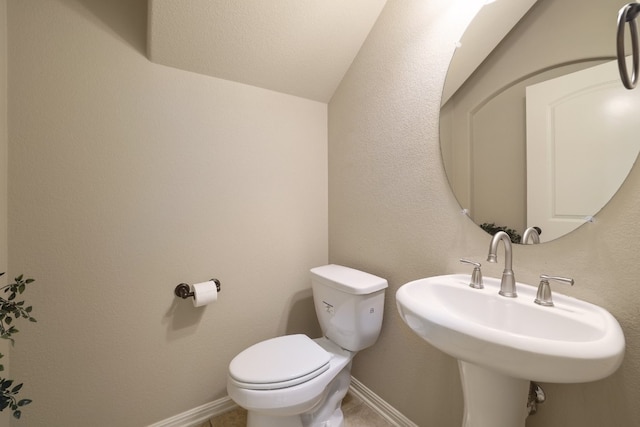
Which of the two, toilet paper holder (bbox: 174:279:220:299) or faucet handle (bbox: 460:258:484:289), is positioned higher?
faucet handle (bbox: 460:258:484:289)

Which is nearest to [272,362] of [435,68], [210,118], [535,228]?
[535,228]

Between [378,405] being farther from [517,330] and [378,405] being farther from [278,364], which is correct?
[517,330]

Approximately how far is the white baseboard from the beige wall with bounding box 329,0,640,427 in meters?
0.05

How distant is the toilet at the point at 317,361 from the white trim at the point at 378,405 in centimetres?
23

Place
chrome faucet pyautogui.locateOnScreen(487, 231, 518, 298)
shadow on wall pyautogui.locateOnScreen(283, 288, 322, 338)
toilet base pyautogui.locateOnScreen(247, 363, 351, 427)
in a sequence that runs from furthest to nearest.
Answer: shadow on wall pyautogui.locateOnScreen(283, 288, 322, 338), toilet base pyautogui.locateOnScreen(247, 363, 351, 427), chrome faucet pyautogui.locateOnScreen(487, 231, 518, 298)

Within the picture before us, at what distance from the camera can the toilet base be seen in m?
1.09

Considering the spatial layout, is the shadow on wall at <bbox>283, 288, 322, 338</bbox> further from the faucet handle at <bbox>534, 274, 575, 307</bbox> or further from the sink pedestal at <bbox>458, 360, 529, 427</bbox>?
the faucet handle at <bbox>534, 274, 575, 307</bbox>

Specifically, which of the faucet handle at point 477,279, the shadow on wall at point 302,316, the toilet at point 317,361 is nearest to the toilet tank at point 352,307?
the toilet at point 317,361

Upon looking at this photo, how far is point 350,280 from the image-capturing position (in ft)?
4.25

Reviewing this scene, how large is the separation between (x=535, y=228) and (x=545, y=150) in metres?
0.27

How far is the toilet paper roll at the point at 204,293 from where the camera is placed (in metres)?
1.25

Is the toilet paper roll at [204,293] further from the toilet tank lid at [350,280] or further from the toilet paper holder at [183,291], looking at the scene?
the toilet tank lid at [350,280]

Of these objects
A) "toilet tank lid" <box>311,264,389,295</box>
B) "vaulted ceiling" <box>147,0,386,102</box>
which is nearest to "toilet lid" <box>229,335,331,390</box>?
"toilet tank lid" <box>311,264,389,295</box>

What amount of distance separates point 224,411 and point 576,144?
1.96 metres
